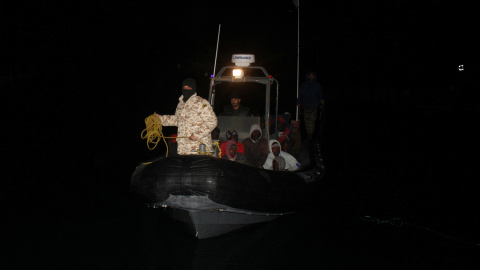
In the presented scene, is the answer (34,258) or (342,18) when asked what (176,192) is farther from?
(342,18)

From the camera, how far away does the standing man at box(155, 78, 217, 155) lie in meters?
5.73

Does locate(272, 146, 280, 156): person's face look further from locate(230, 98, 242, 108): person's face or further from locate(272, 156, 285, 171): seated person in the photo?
locate(230, 98, 242, 108): person's face

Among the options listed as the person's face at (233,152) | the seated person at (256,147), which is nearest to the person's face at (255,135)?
the seated person at (256,147)

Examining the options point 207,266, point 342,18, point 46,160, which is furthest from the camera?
point 342,18

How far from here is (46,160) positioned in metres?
9.84

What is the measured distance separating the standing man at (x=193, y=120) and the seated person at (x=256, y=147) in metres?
1.39

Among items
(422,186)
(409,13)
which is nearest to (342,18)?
(409,13)

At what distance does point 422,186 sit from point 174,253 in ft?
16.8

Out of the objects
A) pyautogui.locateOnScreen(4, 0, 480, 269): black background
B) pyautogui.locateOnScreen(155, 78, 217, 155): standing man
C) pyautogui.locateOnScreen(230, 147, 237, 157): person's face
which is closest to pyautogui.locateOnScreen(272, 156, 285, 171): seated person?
pyautogui.locateOnScreen(230, 147, 237, 157): person's face

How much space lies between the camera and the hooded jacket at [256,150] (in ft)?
23.4

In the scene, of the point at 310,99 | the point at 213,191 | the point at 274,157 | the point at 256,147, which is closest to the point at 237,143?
the point at 256,147

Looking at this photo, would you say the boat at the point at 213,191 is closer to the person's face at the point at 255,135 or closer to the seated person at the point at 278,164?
the seated person at the point at 278,164

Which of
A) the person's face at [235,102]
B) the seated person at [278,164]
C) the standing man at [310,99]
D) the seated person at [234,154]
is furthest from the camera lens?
the standing man at [310,99]

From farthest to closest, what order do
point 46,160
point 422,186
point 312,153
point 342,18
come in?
point 342,18 → point 46,160 → point 422,186 → point 312,153
